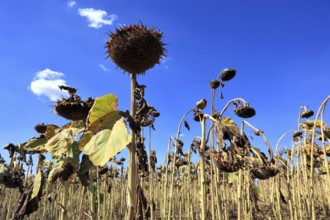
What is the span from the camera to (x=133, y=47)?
5.95ft

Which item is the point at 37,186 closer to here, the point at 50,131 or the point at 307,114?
the point at 50,131

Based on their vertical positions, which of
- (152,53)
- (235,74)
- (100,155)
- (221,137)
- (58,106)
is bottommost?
(100,155)

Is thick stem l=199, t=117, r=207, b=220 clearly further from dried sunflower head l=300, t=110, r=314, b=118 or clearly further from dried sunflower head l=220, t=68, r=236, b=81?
dried sunflower head l=300, t=110, r=314, b=118

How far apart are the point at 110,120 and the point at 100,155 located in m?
0.21

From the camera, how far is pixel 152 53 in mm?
1898

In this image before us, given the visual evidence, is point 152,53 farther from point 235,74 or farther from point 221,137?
point 235,74

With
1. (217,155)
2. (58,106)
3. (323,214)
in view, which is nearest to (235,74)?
(217,155)

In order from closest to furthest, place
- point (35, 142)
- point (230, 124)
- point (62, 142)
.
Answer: point (230, 124)
point (62, 142)
point (35, 142)

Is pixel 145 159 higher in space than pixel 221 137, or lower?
lower

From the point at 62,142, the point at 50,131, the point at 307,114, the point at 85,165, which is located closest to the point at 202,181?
the point at 85,165

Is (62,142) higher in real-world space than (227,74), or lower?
lower

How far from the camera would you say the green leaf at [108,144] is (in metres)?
1.45

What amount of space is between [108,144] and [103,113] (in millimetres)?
209

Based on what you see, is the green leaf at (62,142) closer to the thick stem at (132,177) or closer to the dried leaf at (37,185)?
the dried leaf at (37,185)
